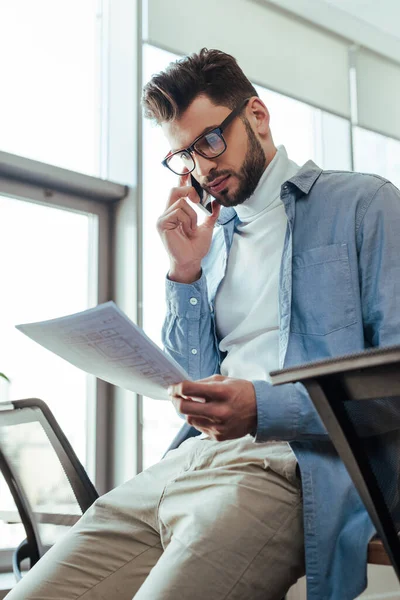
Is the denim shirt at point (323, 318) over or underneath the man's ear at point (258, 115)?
underneath

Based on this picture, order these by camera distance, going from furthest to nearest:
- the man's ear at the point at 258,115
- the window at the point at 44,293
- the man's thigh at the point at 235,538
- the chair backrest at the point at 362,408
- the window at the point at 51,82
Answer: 1. the window at the point at 51,82
2. the window at the point at 44,293
3. the man's ear at the point at 258,115
4. the man's thigh at the point at 235,538
5. the chair backrest at the point at 362,408

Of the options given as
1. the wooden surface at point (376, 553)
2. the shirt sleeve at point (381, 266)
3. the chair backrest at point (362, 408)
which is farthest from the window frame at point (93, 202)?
the chair backrest at point (362, 408)

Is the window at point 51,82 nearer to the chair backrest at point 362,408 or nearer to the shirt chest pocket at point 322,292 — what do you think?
the shirt chest pocket at point 322,292

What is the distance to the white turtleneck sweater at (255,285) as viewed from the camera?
1340mm

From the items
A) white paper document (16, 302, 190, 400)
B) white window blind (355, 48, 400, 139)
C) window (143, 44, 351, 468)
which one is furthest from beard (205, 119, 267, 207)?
white window blind (355, 48, 400, 139)

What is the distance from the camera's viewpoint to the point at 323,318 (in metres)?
1.23

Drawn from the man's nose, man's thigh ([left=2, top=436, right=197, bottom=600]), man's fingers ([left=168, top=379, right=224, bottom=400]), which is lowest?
man's thigh ([left=2, top=436, right=197, bottom=600])

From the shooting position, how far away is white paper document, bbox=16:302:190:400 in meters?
1.02

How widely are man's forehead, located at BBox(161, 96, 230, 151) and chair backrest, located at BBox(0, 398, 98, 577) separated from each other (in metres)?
0.67

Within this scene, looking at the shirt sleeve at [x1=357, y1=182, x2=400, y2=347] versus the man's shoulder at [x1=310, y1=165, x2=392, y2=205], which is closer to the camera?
the shirt sleeve at [x1=357, y1=182, x2=400, y2=347]

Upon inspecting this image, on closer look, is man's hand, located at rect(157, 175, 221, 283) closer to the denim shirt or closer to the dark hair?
the denim shirt

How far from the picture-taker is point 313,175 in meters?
1.41

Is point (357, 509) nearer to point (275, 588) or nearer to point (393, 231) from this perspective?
point (275, 588)

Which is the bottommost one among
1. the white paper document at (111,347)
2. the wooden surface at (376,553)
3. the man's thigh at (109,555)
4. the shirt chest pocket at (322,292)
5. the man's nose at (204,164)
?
the man's thigh at (109,555)
